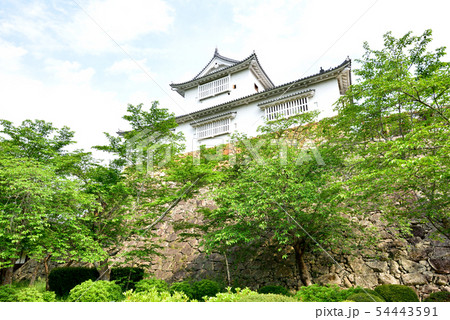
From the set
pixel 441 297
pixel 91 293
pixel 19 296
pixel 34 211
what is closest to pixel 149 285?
pixel 91 293

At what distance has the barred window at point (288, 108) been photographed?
14383mm

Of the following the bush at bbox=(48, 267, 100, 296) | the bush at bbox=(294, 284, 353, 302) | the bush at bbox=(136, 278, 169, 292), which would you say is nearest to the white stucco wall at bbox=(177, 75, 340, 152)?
the bush at bbox=(136, 278, 169, 292)

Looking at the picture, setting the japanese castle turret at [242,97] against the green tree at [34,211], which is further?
the japanese castle turret at [242,97]

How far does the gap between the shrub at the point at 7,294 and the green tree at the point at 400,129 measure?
907cm

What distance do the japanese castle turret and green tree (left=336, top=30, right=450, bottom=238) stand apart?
4.98 metres

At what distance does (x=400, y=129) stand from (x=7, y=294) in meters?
12.2

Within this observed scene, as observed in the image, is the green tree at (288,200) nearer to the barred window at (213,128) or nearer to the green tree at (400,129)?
Result: the green tree at (400,129)

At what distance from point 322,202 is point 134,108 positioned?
846 cm

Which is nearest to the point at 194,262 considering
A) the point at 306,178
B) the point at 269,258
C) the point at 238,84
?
the point at 269,258

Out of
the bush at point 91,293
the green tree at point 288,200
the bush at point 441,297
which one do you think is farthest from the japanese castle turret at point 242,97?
the bush at point 91,293

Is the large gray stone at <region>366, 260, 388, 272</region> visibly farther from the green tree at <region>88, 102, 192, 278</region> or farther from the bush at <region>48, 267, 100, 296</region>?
the bush at <region>48, 267, 100, 296</region>

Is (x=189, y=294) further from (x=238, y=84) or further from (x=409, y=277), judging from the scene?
(x=238, y=84)

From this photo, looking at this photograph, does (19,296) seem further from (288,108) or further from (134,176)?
(288,108)
